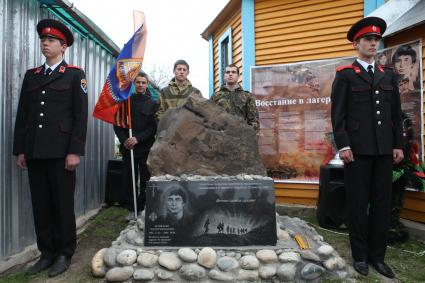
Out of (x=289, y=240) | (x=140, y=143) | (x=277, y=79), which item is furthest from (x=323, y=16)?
(x=289, y=240)

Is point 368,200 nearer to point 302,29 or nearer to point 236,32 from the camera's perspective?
point 302,29

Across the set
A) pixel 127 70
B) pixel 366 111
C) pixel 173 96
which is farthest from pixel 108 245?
pixel 366 111

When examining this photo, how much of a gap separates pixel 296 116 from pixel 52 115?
4157 millimetres

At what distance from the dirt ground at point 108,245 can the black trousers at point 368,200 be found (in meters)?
0.25

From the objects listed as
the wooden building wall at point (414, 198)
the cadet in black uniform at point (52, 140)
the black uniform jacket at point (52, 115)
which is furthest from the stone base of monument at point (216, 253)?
the wooden building wall at point (414, 198)

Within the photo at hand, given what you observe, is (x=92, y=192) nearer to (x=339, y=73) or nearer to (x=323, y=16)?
(x=339, y=73)

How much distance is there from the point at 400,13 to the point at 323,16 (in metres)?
1.59

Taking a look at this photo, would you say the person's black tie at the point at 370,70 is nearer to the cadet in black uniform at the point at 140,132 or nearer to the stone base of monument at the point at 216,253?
the stone base of monument at the point at 216,253

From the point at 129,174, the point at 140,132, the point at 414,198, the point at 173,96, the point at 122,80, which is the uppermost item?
the point at 122,80

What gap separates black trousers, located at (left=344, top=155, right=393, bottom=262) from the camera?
10.9 feet

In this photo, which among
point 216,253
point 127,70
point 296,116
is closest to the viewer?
point 216,253

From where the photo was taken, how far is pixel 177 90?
15.4ft

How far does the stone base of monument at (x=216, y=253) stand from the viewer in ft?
9.98

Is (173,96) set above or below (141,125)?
above
